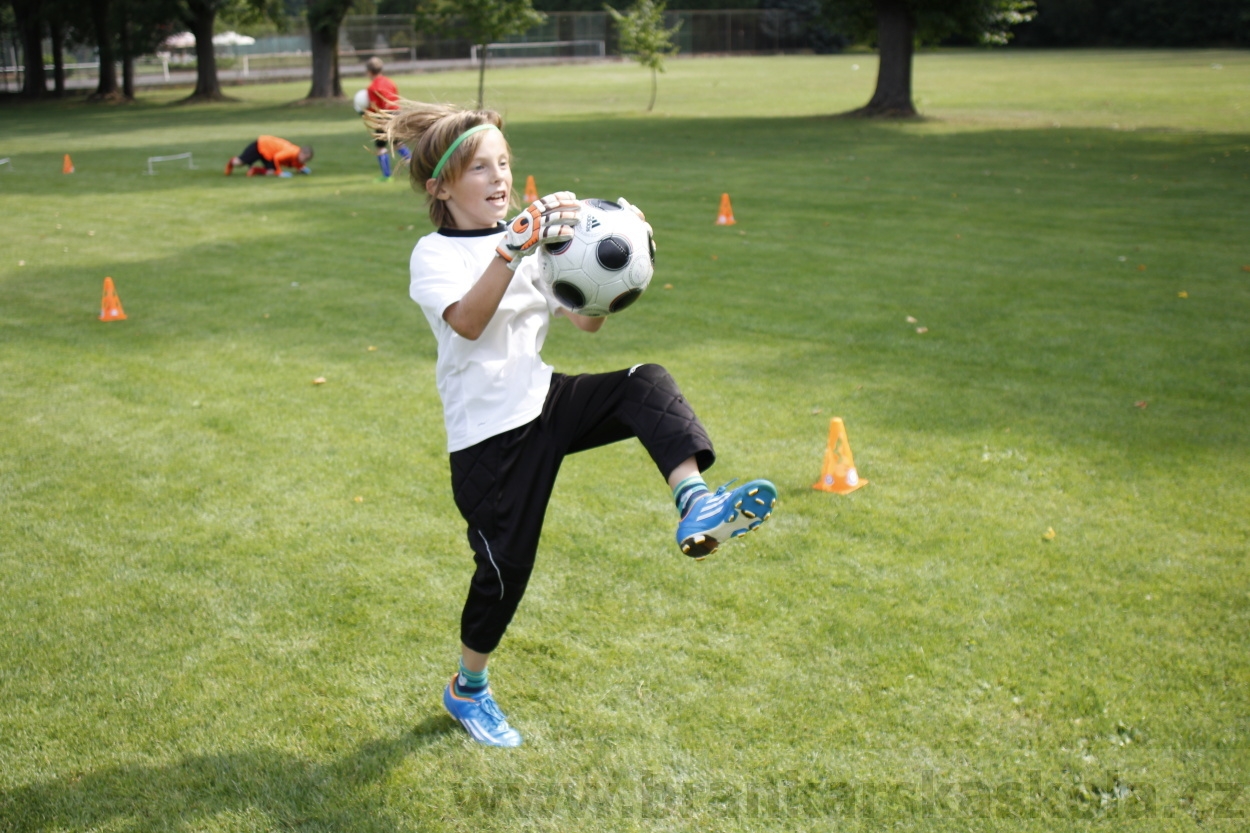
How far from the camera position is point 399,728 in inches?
149

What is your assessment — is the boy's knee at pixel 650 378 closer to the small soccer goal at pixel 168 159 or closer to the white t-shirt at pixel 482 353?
the white t-shirt at pixel 482 353

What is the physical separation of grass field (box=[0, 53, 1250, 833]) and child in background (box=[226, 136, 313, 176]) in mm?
6881

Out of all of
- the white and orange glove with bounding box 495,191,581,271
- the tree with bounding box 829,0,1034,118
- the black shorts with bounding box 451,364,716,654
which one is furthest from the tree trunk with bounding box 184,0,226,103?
the white and orange glove with bounding box 495,191,581,271

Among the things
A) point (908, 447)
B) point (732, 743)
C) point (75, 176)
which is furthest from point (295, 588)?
point (75, 176)

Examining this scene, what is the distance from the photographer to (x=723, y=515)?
9.93 ft

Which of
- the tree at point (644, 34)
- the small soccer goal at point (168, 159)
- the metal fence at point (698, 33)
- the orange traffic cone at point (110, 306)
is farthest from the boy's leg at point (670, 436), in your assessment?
the metal fence at point (698, 33)

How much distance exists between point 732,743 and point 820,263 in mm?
8222

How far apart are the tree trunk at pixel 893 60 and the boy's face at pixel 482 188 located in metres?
25.2

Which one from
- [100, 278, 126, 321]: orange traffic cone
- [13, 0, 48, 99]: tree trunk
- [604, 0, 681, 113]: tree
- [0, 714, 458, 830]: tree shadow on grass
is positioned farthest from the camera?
[13, 0, 48, 99]: tree trunk

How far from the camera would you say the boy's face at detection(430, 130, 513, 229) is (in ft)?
11.3

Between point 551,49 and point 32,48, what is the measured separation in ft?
113

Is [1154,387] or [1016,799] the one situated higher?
[1154,387]

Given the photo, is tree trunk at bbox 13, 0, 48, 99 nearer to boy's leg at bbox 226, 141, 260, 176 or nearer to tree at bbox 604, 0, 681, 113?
tree at bbox 604, 0, 681, 113

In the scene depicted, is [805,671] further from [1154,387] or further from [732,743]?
[1154,387]
